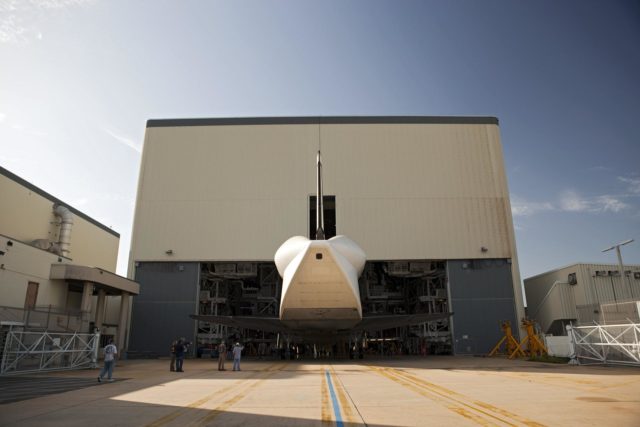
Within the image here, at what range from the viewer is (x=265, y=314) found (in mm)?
43312

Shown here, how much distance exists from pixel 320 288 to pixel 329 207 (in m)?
19.0

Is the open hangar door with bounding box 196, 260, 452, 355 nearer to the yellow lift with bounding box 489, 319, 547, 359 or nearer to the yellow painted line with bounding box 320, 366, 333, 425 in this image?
the yellow lift with bounding box 489, 319, 547, 359

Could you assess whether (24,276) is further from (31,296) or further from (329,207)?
(329,207)

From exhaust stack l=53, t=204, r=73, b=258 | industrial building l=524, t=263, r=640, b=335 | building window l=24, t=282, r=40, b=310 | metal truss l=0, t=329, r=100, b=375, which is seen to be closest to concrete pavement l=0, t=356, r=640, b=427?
metal truss l=0, t=329, r=100, b=375

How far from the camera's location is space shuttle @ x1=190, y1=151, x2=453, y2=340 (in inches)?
734

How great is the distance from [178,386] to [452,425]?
9.02 m

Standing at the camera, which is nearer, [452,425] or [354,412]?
[452,425]

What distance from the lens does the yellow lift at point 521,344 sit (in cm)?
2631

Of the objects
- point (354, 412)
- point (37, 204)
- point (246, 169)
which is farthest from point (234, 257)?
point (354, 412)

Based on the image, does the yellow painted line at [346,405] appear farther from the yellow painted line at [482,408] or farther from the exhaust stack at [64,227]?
the exhaust stack at [64,227]

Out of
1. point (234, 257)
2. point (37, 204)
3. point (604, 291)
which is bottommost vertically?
point (604, 291)

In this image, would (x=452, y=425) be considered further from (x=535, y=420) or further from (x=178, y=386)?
(x=178, y=386)

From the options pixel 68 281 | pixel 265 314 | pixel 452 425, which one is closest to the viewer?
pixel 452 425

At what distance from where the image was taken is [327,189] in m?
35.1
